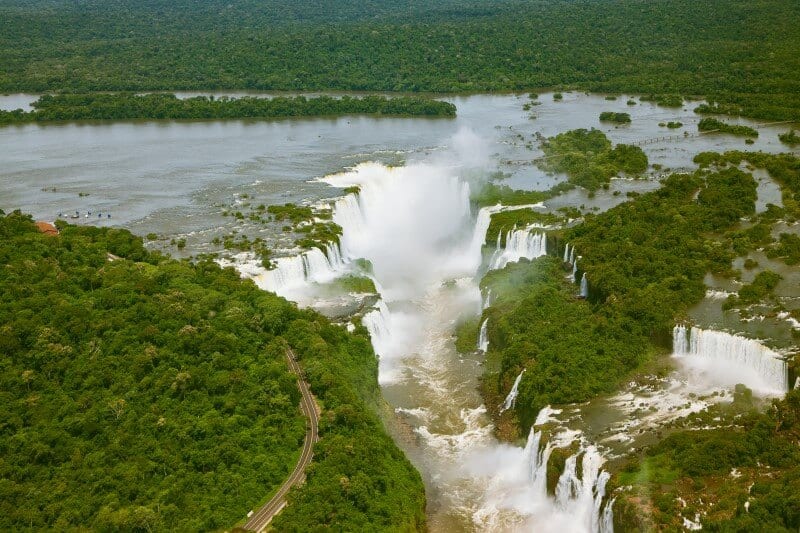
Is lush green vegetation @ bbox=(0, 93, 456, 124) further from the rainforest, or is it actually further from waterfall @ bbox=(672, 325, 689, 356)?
waterfall @ bbox=(672, 325, 689, 356)

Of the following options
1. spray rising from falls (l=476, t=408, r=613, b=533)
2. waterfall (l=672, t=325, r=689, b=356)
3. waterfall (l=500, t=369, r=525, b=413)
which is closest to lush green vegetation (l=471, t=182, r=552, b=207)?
waterfall (l=500, t=369, r=525, b=413)

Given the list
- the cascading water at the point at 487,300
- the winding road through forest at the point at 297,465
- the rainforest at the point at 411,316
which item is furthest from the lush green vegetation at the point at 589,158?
the winding road through forest at the point at 297,465

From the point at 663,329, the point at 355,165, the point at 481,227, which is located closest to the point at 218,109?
the point at 355,165

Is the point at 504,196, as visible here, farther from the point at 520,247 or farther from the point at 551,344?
the point at 551,344

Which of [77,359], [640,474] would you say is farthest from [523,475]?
[77,359]

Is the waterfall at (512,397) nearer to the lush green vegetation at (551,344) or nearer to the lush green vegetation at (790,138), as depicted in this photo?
the lush green vegetation at (551,344)
